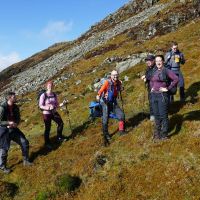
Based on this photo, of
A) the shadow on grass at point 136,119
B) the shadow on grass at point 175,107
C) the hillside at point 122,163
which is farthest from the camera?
the shadow on grass at point 136,119

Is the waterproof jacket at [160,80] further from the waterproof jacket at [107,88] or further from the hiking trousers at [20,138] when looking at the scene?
the hiking trousers at [20,138]

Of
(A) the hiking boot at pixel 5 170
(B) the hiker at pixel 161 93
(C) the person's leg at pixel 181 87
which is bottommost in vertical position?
(A) the hiking boot at pixel 5 170

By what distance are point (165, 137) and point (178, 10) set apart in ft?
232

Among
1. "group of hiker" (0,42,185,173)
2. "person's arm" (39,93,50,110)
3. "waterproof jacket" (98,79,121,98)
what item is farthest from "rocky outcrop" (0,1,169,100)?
"waterproof jacket" (98,79,121,98)

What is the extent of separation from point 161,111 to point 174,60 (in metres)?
8.28

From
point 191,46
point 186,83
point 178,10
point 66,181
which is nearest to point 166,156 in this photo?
point 66,181

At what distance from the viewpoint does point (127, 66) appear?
46.5 metres

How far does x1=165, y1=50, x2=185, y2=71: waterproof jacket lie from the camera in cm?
2466

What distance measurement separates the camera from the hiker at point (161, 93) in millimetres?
17047

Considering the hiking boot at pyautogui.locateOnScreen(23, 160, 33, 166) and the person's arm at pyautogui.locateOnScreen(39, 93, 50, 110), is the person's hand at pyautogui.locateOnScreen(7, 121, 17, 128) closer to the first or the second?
the hiking boot at pyautogui.locateOnScreen(23, 160, 33, 166)

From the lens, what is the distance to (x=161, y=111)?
1717 centimetres

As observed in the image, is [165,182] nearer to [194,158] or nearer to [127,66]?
[194,158]

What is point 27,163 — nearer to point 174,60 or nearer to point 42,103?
point 42,103

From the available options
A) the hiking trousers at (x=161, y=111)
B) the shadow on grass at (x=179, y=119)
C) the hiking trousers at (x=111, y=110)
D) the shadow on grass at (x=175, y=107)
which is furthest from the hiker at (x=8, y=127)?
the shadow on grass at (x=175, y=107)
